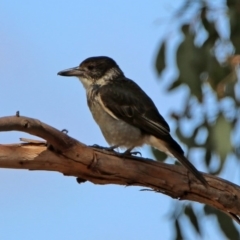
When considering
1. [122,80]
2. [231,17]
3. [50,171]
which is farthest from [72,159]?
[231,17]

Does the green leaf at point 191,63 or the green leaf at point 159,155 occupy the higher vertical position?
the green leaf at point 191,63

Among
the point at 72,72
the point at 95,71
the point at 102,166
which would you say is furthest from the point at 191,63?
the point at 102,166

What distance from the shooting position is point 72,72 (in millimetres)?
6469

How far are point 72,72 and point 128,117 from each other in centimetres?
66

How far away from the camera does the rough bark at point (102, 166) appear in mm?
4792

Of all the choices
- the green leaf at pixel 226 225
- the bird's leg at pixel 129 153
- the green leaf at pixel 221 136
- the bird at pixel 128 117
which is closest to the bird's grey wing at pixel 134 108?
the bird at pixel 128 117

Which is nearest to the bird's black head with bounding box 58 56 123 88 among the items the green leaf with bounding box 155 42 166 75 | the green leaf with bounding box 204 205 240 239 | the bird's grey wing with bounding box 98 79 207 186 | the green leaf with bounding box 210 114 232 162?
the bird's grey wing with bounding box 98 79 207 186

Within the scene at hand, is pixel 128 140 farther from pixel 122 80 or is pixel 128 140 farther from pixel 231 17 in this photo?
pixel 231 17

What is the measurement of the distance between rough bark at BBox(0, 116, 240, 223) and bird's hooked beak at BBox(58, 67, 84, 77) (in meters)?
1.16

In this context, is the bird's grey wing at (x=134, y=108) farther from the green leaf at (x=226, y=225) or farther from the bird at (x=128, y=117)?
the green leaf at (x=226, y=225)

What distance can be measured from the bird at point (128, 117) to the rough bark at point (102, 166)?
0.17 metres

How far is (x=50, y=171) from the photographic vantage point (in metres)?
5.03

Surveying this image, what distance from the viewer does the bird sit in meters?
5.88

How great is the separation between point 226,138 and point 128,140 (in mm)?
915
